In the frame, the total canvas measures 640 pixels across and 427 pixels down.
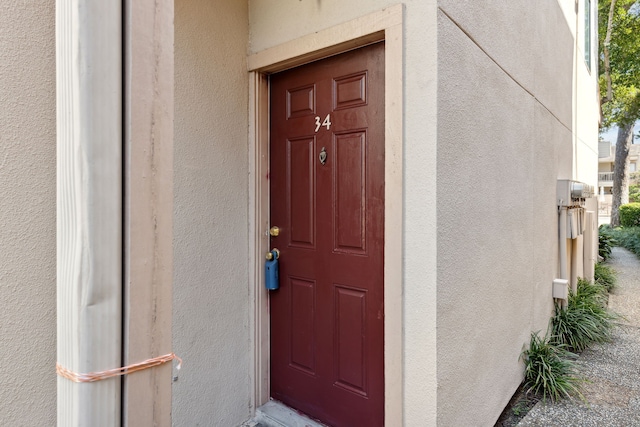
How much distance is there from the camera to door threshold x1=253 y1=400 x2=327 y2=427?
8.13 feet

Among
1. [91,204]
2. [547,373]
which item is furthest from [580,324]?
[91,204]

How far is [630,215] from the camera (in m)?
13.6

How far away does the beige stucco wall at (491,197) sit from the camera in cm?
194

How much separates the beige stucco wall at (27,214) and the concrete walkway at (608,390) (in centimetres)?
288

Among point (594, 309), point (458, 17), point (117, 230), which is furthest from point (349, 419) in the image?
point (594, 309)

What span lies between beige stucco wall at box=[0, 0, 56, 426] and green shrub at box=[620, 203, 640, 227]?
17.3m

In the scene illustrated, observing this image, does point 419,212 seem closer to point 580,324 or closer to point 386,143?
point 386,143

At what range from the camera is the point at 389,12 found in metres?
1.92

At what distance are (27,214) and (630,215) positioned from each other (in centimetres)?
1760

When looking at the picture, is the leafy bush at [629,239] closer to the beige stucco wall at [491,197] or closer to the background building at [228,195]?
the background building at [228,195]

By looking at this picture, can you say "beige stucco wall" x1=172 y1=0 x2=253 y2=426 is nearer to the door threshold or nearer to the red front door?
the door threshold

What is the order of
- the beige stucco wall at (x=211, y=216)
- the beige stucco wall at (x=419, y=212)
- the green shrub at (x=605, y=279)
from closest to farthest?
the beige stucco wall at (x=419, y=212) → the beige stucco wall at (x=211, y=216) → the green shrub at (x=605, y=279)

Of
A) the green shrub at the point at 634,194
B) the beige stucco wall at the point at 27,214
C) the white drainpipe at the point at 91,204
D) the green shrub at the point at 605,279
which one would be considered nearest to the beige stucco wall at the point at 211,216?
the beige stucco wall at the point at 27,214

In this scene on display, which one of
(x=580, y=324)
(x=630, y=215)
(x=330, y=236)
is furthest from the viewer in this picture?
(x=630, y=215)
